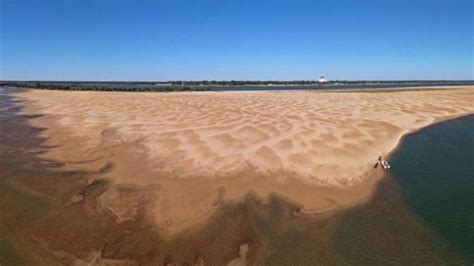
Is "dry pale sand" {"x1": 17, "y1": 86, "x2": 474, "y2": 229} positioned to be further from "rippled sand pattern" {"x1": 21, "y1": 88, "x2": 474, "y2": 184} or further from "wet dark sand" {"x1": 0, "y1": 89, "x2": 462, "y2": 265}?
"wet dark sand" {"x1": 0, "y1": 89, "x2": 462, "y2": 265}

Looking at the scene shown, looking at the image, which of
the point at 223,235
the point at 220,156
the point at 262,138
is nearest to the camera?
the point at 223,235

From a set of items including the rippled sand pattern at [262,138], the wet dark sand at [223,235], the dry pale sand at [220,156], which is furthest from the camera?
the rippled sand pattern at [262,138]

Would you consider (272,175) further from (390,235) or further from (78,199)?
(78,199)

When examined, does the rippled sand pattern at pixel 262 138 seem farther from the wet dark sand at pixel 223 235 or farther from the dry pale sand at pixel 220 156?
the wet dark sand at pixel 223 235

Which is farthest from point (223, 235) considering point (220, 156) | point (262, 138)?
point (262, 138)

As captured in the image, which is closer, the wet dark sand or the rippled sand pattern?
the wet dark sand

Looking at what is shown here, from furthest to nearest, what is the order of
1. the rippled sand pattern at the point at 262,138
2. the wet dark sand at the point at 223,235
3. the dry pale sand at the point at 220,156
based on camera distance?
the rippled sand pattern at the point at 262,138
the dry pale sand at the point at 220,156
the wet dark sand at the point at 223,235

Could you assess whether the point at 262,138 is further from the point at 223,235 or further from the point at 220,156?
the point at 223,235

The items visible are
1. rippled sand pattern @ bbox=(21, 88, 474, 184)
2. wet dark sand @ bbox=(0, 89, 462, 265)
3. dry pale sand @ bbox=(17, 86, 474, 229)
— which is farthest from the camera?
rippled sand pattern @ bbox=(21, 88, 474, 184)

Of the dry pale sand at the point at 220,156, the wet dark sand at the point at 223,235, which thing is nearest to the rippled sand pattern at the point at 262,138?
the dry pale sand at the point at 220,156

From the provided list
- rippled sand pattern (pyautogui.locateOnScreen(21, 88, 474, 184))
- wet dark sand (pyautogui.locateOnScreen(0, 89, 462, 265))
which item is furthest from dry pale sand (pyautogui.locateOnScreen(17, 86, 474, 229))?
wet dark sand (pyautogui.locateOnScreen(0, 89, 462, 265))
